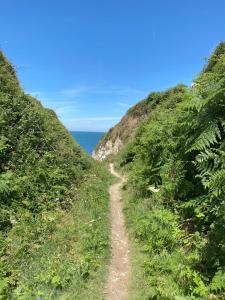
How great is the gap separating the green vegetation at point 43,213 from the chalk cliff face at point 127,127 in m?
23.6

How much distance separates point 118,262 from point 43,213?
3.00 m

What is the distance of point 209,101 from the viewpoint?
9.33 m

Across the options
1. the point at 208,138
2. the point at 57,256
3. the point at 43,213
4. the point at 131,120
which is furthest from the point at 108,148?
the point at 208,138

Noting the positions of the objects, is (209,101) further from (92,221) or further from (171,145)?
(92,221)

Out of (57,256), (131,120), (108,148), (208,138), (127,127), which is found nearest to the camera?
(208,138)

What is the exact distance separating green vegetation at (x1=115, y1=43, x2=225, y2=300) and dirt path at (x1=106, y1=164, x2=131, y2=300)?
339 millimetres

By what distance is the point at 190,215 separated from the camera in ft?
31.0

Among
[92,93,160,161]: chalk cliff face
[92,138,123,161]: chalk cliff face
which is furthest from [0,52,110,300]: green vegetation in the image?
[92,138,123,161]: chalk cliff face

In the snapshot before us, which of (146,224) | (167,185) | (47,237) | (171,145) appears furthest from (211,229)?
(171,145)

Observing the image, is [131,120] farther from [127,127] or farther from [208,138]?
[208,138]

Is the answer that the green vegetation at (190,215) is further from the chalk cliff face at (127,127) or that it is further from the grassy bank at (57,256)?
the chalk cliff face at (127,127)

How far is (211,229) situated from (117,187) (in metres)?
14.0

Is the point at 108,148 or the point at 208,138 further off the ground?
the point at 108,148

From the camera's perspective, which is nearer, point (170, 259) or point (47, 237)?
point (170, 259)
